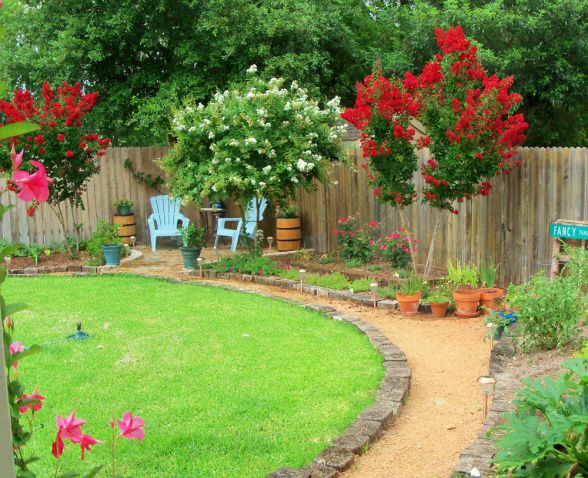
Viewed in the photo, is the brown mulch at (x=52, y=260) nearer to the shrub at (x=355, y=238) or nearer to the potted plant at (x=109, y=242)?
the potted plant at (x=109, y=242)

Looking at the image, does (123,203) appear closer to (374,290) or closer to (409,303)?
(374,290)

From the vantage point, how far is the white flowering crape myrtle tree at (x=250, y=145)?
956 cm

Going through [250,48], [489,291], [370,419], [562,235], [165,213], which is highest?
[250,48]

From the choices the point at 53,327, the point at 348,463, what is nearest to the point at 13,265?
the point at 53,327

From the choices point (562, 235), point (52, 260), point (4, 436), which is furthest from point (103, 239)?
point (4, 436)

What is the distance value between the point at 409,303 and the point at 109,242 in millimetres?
5278

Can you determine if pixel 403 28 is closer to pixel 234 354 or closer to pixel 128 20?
pixel 128 20

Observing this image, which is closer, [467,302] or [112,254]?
[467,302]

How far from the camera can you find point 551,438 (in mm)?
2998

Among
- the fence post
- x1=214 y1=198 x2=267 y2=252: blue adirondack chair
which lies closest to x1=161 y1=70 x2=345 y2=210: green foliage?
x1=214 y1=198 x2=267 y2=252: blue adirondack chair

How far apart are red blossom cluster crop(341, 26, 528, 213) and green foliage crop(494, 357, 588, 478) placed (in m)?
4.55

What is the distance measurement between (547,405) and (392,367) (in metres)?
2.36

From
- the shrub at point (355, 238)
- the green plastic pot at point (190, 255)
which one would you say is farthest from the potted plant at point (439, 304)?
the green plastic pot at point (190, 255)

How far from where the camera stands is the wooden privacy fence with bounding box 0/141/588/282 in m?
7.82
